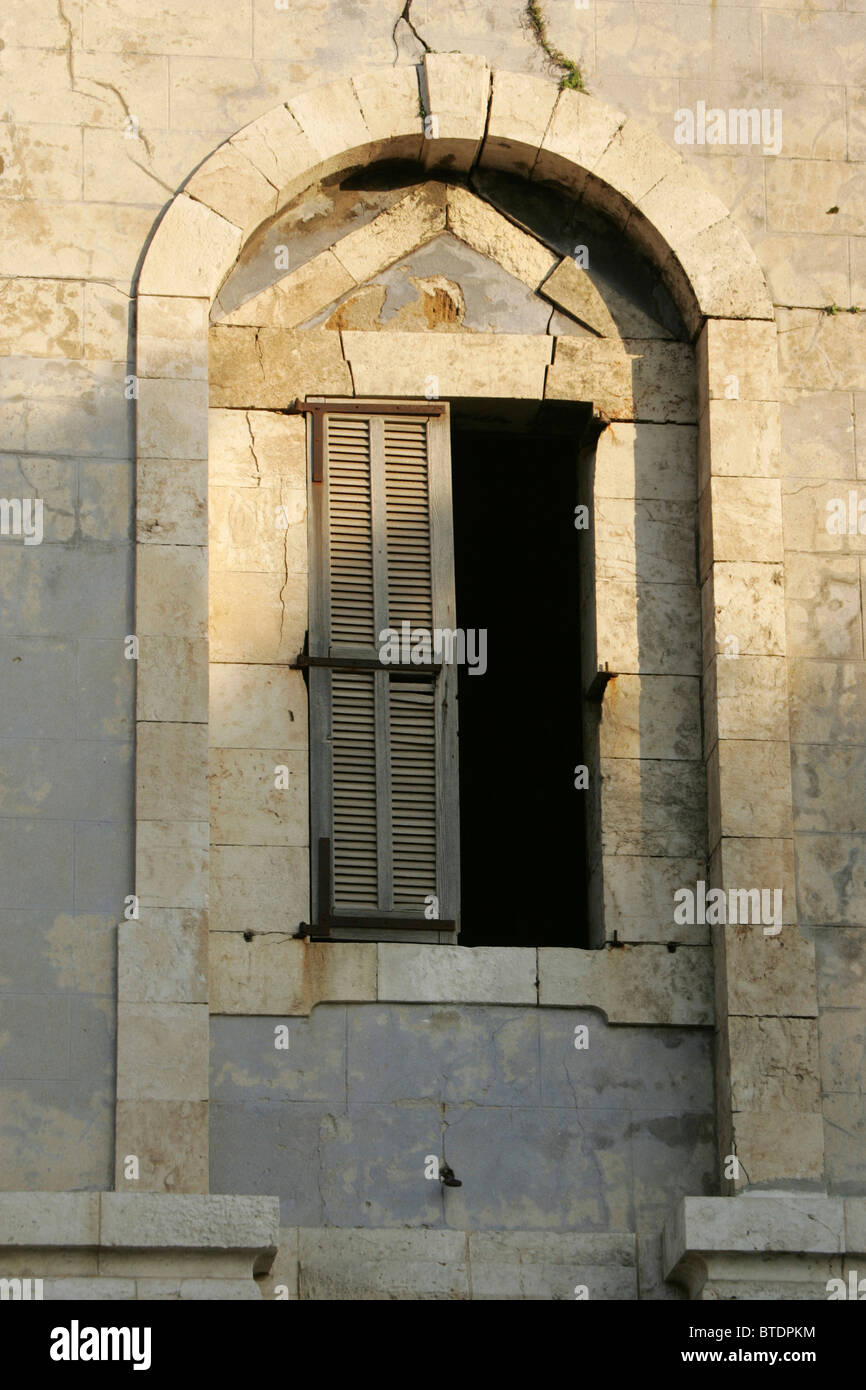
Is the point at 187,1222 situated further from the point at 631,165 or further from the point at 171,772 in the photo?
the point at 631,165

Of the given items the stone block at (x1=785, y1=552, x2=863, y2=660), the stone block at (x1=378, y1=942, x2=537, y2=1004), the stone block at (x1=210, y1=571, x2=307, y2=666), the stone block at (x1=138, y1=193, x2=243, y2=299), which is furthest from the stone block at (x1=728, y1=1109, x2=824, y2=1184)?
the stone block at (x1=138, y1=193, x2=243, y2=299)

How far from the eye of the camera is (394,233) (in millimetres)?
14242

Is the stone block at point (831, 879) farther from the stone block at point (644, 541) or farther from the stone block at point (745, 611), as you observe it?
the stone block at point (644, 541)

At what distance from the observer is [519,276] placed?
560 inches

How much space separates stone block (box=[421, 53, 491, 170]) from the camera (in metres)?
14.0

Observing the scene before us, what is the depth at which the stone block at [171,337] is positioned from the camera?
43.9 feet

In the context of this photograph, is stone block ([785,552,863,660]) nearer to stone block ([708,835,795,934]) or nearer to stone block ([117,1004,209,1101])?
stone block ([708,835,795,934])

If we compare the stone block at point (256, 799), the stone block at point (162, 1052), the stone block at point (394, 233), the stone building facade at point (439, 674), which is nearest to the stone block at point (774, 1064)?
the stone building facade at point (439, 674)

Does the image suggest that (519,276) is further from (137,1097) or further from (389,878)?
(137,1097)

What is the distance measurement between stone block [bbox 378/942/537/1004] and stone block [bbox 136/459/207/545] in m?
2.13

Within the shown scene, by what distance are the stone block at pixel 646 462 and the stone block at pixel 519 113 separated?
1.50 meters

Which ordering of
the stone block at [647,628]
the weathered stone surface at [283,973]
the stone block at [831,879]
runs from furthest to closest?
the stone block at [647,628] < the stone block at [831,879] < the weathered stone surface at [283,973]

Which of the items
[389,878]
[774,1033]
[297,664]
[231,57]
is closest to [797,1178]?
[774,1033]

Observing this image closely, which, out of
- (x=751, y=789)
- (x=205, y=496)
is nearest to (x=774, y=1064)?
(x=751, y=789)
